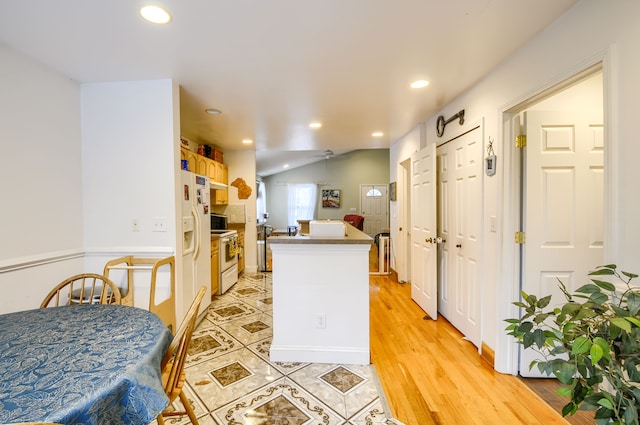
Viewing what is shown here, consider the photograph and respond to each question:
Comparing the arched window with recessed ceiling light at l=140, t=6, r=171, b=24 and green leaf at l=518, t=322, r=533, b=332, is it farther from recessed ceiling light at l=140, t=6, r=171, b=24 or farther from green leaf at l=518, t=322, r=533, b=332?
green leaf at l=518, t=322, r=533, b=332

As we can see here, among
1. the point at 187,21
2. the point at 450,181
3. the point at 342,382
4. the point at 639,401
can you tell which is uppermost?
the point at 187,21

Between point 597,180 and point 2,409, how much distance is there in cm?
301

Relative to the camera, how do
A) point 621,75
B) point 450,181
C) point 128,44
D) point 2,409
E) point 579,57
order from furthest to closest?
point 450,181 → point 128,44 → point 579,57 → point 621,75 → point 2,409

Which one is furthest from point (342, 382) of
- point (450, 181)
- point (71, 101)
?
point (71, 101)

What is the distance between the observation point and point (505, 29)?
161cm

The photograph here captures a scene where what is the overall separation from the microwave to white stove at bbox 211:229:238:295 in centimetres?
13

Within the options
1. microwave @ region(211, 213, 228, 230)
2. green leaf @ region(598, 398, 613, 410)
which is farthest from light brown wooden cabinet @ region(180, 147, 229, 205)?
green leaf @ region(598, 398, 613, 410)

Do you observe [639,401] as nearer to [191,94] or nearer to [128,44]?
[128,44]

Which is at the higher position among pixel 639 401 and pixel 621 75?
pixel 621 75

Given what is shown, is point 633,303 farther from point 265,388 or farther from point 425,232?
point 425,232

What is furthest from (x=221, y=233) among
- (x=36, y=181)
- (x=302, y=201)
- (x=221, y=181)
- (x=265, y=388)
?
(x=302, y=201)

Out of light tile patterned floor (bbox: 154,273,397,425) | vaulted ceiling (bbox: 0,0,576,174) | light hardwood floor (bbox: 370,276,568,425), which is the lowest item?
light hardwood floor (bbox: 370,276,568,425)

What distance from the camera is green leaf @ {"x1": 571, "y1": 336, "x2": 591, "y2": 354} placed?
0.83 meters

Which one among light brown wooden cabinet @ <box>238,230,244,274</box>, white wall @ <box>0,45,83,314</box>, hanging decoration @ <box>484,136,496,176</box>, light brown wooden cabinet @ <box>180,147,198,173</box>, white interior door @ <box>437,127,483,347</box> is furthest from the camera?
light brown wooden cabinet @ <box>238,230,244,274</box>
